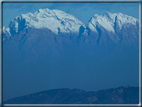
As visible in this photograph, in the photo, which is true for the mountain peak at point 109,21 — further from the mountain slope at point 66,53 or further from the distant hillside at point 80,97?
the distant hillside at point 80,97

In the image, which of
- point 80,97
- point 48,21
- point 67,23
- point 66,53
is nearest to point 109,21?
point 67,23

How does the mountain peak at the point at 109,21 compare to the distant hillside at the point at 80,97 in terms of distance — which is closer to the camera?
the distant hillside at the point at 80,97

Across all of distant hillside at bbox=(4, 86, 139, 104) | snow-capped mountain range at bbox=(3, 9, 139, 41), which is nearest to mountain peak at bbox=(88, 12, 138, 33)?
snow-capped mountain range at bbox=(3, 9, 139, 41)

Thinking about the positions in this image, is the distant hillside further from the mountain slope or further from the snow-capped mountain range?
the snow-capped mountain range

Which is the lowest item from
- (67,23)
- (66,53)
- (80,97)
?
(80,97)

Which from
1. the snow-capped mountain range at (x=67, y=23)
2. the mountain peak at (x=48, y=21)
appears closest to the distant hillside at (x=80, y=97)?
the snow-capped mountain range at (x=67, y=23)

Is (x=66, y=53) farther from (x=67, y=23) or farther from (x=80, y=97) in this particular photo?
(x=80, y=97)

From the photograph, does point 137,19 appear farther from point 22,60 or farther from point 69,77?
point 22,60

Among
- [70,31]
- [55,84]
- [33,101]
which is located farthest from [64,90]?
[70,31]
